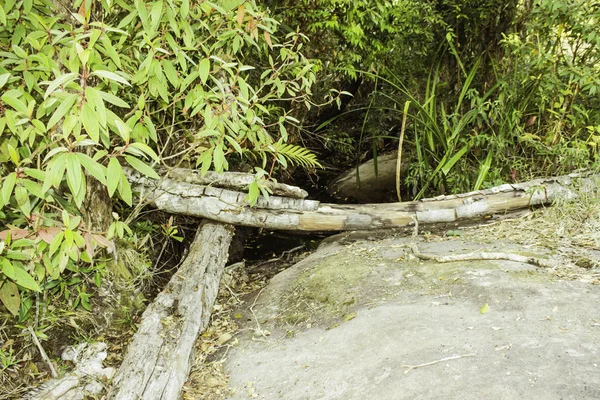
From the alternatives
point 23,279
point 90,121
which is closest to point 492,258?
point 90,121

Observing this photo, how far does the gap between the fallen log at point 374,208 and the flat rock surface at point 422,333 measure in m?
0.43

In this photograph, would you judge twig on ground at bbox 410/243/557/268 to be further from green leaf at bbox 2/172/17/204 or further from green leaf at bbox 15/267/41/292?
green leaf at bbox 2/172/17/204

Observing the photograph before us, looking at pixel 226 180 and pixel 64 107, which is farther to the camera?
pixel 226 180

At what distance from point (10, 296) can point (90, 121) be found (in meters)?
1.24

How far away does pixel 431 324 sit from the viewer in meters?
2.26

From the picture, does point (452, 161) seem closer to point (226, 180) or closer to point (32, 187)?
point (226, 180)

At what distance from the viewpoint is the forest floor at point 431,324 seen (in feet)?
6.02

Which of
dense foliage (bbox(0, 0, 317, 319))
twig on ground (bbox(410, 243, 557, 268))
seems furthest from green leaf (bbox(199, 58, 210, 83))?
twig on ground (bbox(410, 243, 557, 268))

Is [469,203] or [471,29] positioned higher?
[471,29]

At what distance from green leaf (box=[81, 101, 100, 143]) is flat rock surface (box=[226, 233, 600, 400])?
1.35 metres

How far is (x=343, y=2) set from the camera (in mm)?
4129

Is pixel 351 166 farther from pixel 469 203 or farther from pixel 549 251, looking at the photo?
pixel 549 251

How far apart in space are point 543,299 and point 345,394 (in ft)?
3.48

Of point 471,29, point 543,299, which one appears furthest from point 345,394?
point 471,29
